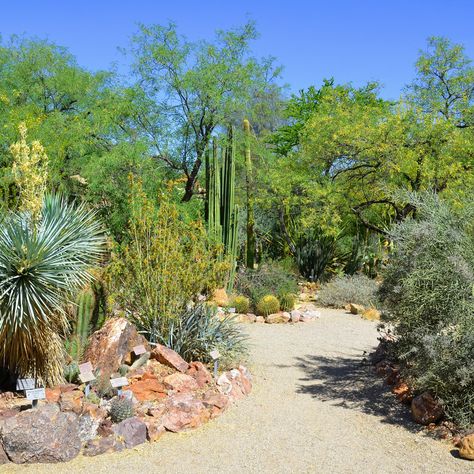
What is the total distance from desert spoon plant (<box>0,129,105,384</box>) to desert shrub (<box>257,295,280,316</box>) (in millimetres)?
6531

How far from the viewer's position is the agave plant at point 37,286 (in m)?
5.85

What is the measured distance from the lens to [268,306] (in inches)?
497

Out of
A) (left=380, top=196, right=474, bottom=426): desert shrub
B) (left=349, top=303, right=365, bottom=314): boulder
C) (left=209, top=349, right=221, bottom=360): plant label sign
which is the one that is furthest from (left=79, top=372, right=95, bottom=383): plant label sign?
(left=349, top=303, right=365, bottom=314): boulder

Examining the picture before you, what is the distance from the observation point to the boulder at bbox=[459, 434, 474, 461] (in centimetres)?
529

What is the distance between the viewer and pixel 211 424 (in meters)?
6.14

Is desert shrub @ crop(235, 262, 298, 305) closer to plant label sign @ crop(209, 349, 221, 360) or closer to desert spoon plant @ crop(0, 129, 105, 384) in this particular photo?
plant label sign @ crop(209, 349, 221, 360)

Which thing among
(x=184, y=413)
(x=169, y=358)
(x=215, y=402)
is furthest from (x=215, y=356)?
(x=184, y=413)

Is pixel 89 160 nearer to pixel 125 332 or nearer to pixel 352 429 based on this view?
pixel 125 332

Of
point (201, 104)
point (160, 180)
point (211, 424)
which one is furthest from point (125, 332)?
point (201, 104)

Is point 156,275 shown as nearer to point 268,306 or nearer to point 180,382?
point 180,382

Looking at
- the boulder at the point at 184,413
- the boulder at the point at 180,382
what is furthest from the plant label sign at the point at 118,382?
the boulder at the point at 180,382

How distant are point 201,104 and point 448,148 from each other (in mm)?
6019

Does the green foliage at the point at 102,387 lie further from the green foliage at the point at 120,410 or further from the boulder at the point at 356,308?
the boulder at the point at 356,308

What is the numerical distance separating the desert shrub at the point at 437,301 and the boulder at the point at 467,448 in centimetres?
36
